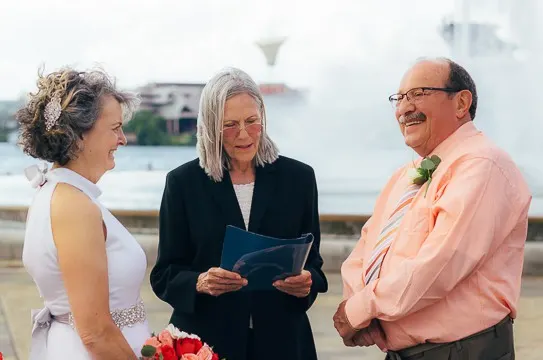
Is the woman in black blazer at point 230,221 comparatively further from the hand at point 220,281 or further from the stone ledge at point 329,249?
the stone ledge at point 329,249

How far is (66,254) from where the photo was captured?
81.7 inches

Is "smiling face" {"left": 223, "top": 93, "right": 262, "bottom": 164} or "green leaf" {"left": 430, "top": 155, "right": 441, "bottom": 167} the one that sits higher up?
"smiling face" {"left": 223, "top": 93, "right": 262, "bottom": 164}

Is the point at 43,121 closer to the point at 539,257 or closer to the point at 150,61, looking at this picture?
the point at 539,257

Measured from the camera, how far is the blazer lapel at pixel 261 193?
2.67 metres

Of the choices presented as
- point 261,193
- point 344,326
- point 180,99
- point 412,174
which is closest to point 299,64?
point 180,99

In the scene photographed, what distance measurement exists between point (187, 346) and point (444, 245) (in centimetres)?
70

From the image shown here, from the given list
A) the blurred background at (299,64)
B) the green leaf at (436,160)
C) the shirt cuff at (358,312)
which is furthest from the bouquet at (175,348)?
the blurred background at (299,64)

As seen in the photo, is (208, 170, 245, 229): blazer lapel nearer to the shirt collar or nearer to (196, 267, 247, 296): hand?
(196, 267, 247, 296): hand

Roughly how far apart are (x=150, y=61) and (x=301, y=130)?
2.13 metres

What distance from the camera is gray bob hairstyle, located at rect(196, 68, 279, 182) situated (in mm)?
2617

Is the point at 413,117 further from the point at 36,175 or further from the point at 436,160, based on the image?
the point at 36,175

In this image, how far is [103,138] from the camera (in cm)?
224

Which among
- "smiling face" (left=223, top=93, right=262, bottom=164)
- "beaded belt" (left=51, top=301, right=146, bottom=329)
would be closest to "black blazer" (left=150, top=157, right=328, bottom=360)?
"smiling face" (left=223, top=93, right=262, bottom=164)

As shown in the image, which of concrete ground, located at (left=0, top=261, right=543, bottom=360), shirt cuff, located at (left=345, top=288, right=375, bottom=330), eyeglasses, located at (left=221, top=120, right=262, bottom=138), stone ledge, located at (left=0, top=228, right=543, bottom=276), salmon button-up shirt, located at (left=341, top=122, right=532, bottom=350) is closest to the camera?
salmon button-up shirt, located at (left=341, top=122, right=532, bottom=350)
